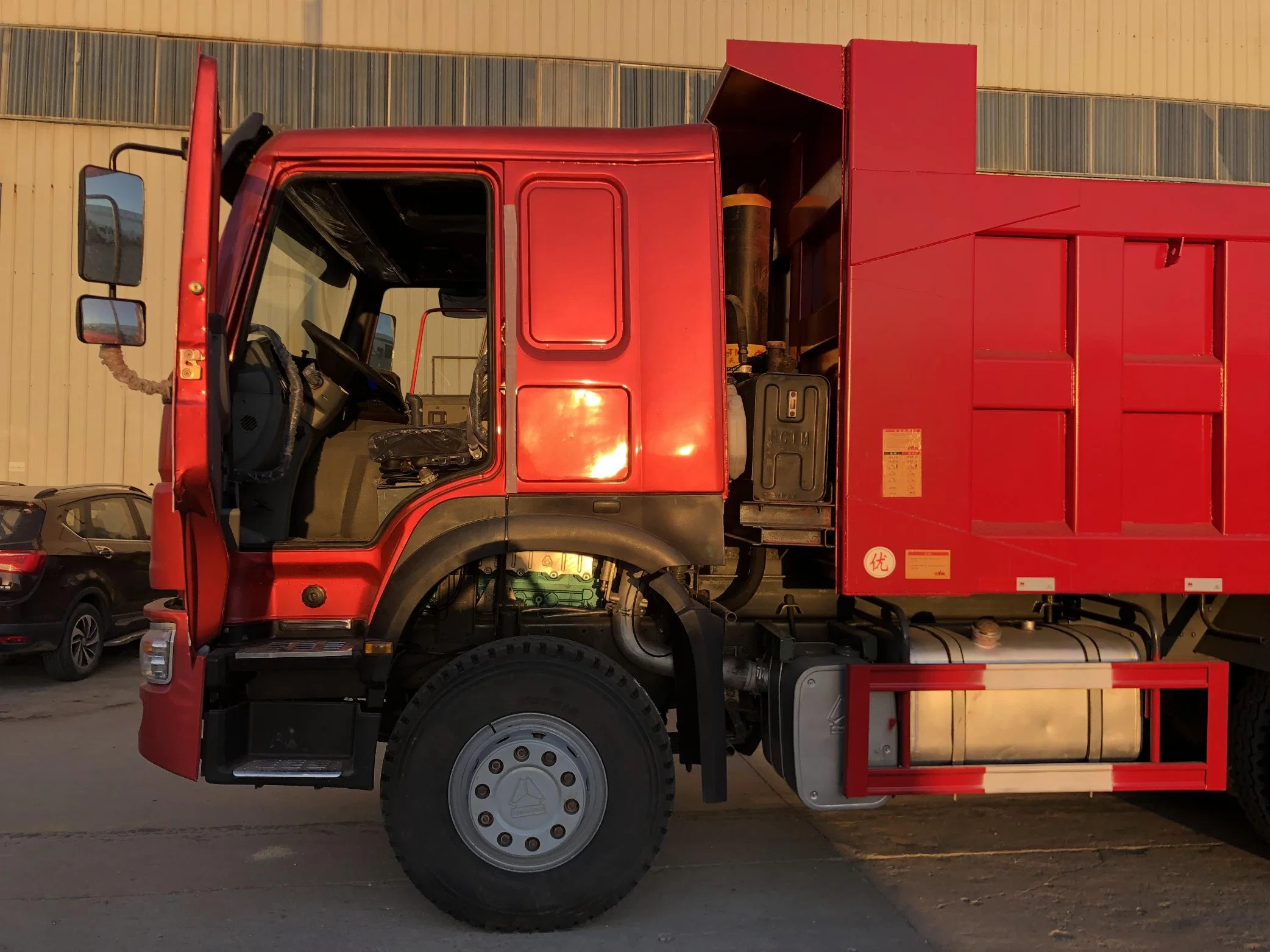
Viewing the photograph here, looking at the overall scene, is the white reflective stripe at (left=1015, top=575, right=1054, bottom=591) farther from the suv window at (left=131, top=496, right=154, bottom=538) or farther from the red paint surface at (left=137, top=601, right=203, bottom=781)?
the suv window at (left=131, top=496, right=154, bottom=538)

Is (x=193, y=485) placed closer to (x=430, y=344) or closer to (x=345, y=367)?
(x=345, y=367)

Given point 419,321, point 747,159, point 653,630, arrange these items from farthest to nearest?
point 419,321 < point 747,159 < point 653,630

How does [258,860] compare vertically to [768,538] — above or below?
below

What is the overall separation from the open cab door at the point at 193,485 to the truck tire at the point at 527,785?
747mm

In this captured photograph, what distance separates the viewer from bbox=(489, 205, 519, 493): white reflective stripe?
3.32 m

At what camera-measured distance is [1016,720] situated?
358cm

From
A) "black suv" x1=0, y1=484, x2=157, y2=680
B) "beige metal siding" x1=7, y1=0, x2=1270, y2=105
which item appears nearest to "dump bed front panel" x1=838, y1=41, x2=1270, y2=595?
"black suv" x1=0, y1=484, x2=157, y2=680

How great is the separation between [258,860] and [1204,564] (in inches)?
156

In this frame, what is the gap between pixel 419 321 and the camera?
16.1 feet

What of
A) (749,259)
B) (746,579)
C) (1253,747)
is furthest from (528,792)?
(1253,747)

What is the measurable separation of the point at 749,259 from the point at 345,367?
1.77 metres

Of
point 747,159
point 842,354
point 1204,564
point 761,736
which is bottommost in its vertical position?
point 761,736

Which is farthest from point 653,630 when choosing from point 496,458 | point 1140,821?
point 1140,821

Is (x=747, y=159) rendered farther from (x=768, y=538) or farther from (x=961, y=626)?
(x=961, y=626)
